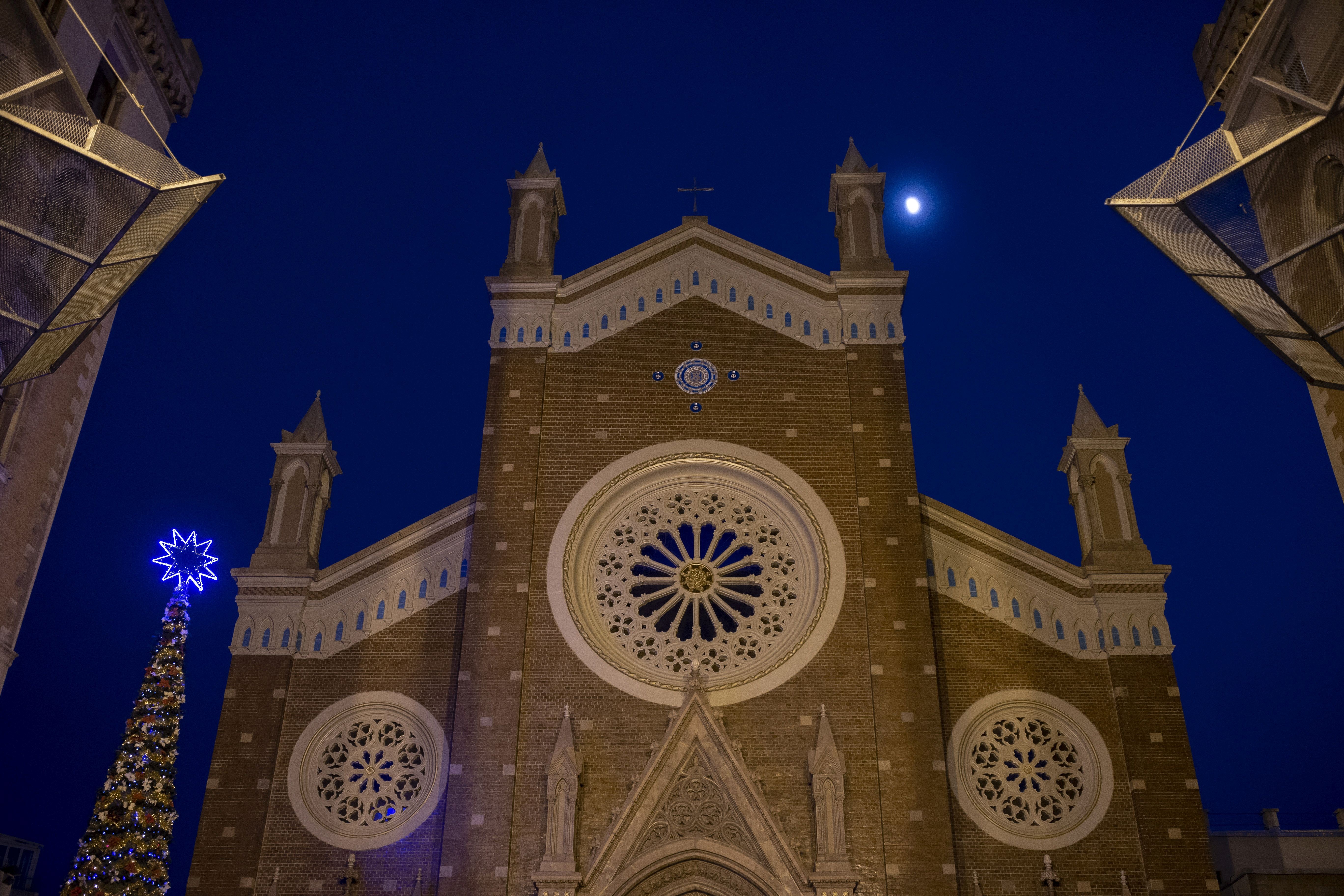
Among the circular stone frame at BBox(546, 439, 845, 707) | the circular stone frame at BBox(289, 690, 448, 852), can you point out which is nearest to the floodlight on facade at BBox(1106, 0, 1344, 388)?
the circular stone frame at BBox(546, 439, 845, 707)

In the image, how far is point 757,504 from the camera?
27.0 metres

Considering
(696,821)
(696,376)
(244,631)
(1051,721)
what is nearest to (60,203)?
(244,631)

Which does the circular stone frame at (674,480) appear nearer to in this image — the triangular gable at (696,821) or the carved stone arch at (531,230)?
the triangular gable at (696,821)

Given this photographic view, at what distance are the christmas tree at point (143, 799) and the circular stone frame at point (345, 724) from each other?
2525mm

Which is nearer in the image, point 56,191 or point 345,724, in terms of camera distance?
point 56,191

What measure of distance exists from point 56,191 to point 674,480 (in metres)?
16.7

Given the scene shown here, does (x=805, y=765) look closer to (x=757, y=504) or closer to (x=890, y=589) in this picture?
(x=890, y=589)

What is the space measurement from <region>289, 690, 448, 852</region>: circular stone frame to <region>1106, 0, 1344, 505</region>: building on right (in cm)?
1814

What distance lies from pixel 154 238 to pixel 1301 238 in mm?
13158

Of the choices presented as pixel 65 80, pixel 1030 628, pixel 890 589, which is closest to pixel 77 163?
pixel 65 80

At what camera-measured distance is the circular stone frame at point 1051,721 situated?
77.7ft

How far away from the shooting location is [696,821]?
22.9 m

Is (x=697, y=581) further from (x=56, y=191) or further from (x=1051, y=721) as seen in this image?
(x=56, y=191)

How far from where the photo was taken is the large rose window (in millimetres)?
25281
